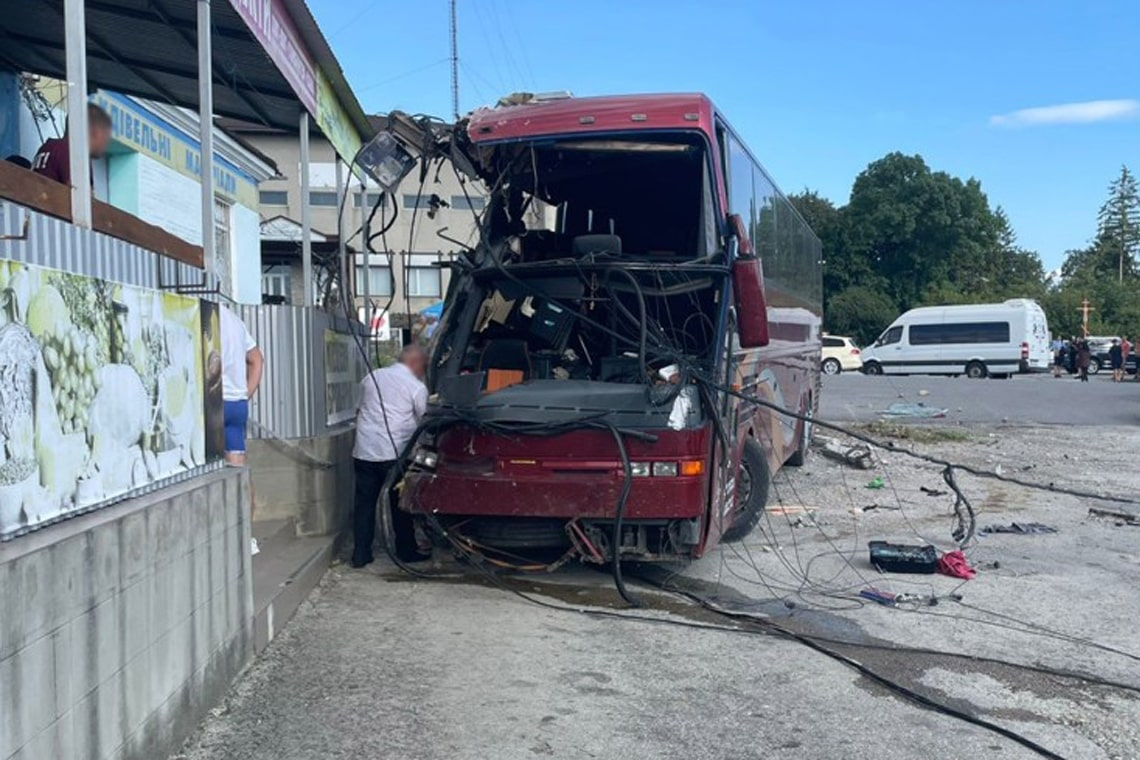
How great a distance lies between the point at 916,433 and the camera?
17.1m

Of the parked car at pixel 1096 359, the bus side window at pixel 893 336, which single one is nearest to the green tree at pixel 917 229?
the parked car at pixel 1096 359

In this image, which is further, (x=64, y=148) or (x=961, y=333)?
(x=961, y=333)

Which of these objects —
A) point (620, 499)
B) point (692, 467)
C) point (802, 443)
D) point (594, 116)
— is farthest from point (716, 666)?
point (802, 443)

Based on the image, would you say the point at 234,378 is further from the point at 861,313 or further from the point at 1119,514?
the point at 861,313

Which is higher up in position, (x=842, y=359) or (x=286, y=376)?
(x=286, y=376)

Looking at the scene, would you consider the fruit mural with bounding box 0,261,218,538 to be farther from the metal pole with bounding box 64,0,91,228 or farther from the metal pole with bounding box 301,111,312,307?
the metal pole with bounding box 301,111,312,307

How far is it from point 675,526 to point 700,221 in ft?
8.35

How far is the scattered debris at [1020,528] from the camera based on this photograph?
30.9 feet

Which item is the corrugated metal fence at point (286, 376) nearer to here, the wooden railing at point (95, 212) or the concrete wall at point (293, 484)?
the concrete wall at point (293, 484)

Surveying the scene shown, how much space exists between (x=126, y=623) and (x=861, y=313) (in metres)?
58.1

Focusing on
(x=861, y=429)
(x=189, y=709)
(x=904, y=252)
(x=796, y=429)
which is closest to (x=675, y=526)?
(x=189, y=709)

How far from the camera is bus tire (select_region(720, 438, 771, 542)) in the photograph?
8.77 meters

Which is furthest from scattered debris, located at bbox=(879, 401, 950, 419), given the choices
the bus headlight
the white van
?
the white van

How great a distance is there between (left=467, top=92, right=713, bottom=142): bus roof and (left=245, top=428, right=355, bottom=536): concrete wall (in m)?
2.71
